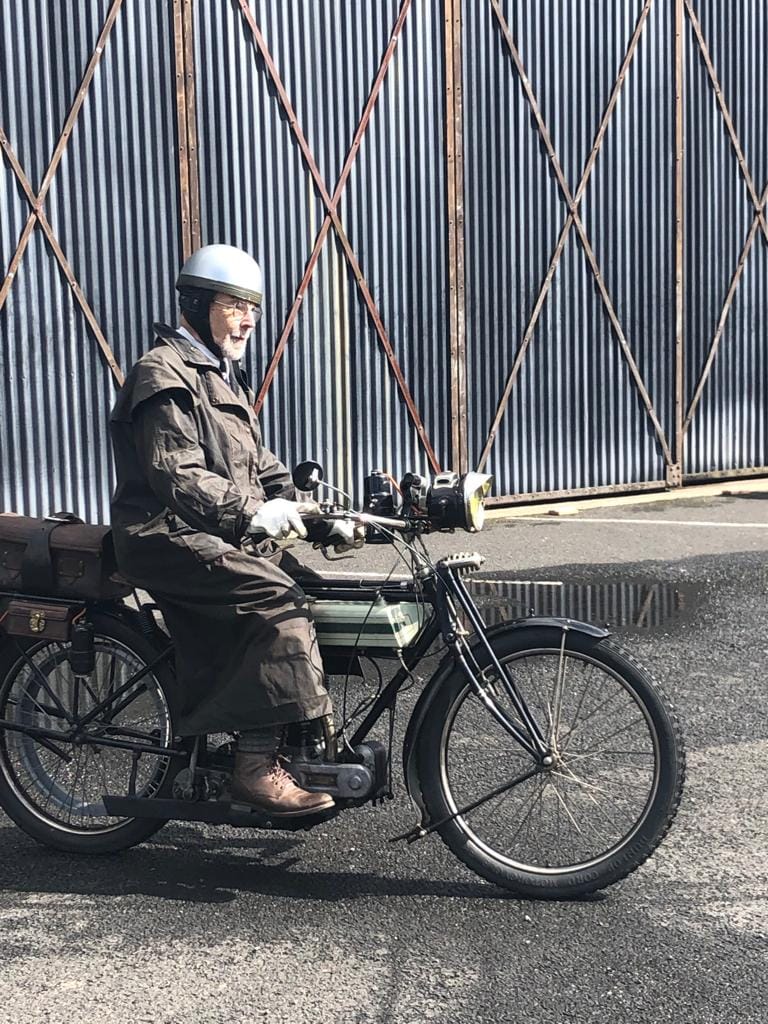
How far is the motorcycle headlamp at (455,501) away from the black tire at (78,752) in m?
1.04

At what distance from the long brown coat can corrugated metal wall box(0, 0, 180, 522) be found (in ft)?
21.5

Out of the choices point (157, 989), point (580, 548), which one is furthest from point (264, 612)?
point (580, 548)

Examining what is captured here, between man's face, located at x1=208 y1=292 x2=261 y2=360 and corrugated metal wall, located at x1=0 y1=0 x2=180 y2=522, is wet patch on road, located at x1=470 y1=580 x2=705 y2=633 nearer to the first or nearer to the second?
corrugated metal wall, located at x1=0 y1=0 x2=180 y2=522

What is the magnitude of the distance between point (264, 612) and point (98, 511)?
276 inches

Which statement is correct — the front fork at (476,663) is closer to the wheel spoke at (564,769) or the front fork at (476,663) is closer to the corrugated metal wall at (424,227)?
the wheel spoke at (564,769)

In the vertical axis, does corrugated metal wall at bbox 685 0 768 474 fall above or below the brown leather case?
above

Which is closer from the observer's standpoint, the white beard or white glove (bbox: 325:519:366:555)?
white glove (bbox: 325:519:366:555)

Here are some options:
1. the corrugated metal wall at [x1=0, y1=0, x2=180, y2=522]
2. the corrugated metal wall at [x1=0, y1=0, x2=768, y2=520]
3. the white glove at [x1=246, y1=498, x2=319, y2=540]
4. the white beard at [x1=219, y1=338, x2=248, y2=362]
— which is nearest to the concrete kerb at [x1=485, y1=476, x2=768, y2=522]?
the corrugated metal wall at [x1=0, y1=0, x2=768, y2=520]

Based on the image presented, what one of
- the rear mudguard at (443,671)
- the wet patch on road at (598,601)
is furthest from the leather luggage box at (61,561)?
the wet patch on road at (598,601)

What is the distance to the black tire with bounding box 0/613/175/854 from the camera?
4.75m

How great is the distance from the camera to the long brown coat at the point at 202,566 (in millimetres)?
4355

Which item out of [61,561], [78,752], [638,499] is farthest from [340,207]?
[78,752]

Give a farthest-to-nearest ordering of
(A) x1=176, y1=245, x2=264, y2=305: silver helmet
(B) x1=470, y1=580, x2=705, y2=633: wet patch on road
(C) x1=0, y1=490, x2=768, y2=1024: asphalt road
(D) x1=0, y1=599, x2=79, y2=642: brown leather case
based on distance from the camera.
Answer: (B) x1=470, y1=580, x2=705, y2=633: wet patch on road
(D) x1=0, y1=599, x2=79, y2=642: brown leather case
(A) x1=176, y1=245, x2=264, y2=305: silver helmet
(C) x1=0, y1=490, x2=768, y2=1024: asphalt road

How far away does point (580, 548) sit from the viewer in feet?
35.5
